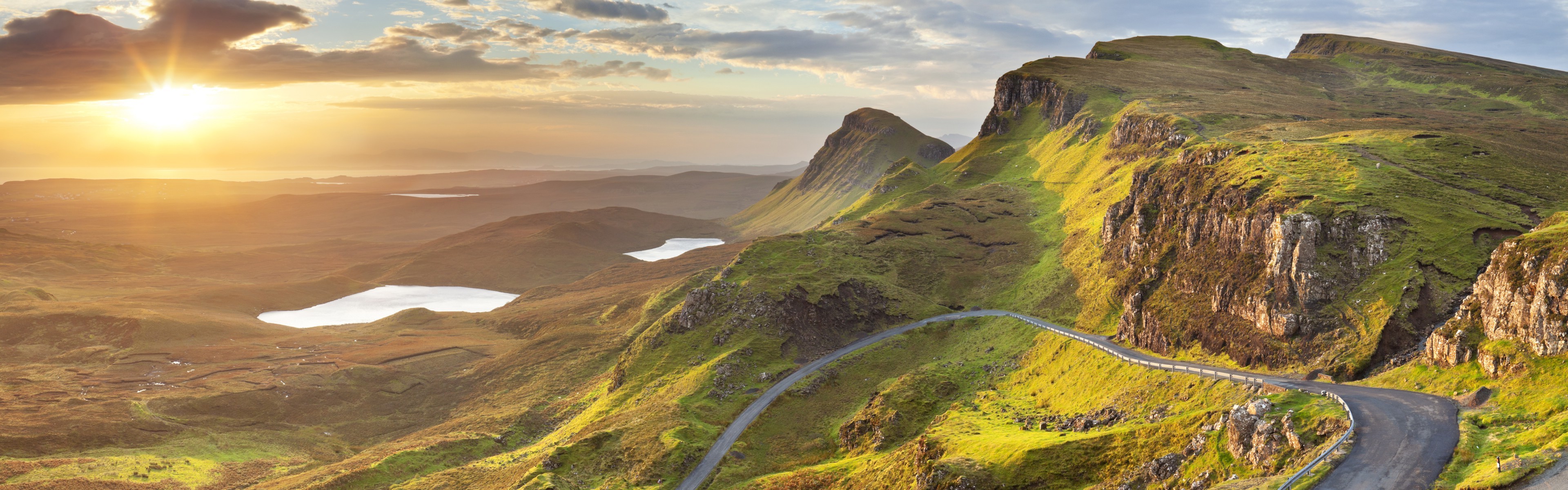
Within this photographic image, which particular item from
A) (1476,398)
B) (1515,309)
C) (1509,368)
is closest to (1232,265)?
(1515,309)

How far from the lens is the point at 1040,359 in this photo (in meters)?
95.3

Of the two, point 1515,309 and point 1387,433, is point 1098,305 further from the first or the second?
point 1387,433

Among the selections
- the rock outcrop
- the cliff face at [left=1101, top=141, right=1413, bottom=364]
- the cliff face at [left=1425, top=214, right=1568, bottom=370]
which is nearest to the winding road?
the rock outcrop

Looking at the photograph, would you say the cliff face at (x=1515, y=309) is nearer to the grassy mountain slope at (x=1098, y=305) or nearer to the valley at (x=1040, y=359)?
the valley at (x=1040, y=359)

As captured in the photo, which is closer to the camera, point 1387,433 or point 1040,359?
point 1387,433

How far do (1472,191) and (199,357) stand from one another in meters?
228

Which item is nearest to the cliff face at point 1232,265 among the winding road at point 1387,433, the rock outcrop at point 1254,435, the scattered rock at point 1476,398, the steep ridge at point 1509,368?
the steep ridge at point 1509,368

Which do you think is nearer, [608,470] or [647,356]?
[608,470]

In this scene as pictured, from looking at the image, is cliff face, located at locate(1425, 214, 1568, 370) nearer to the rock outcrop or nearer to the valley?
the valley

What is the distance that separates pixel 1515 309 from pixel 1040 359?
46.5 m

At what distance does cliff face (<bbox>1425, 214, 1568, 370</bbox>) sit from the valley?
196 millimetres

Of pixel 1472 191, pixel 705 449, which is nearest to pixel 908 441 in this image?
pixel 705 449

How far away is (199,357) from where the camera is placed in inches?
6855

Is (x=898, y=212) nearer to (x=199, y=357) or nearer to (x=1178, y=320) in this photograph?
(x=1178, y=320)
